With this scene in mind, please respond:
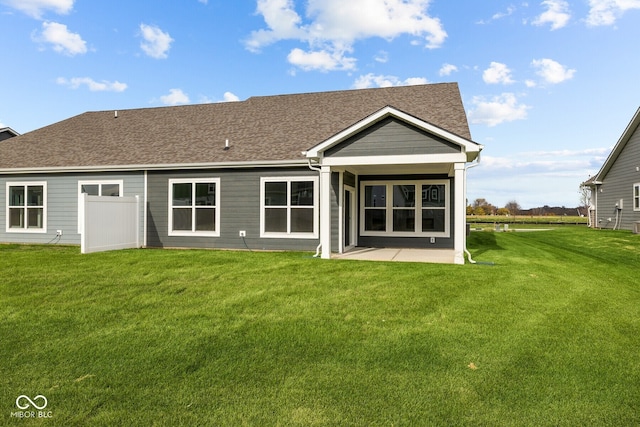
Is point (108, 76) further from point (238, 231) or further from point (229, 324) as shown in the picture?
point (229, 324)

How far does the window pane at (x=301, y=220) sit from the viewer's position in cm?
1209

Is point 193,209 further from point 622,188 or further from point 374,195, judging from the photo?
point 622,188

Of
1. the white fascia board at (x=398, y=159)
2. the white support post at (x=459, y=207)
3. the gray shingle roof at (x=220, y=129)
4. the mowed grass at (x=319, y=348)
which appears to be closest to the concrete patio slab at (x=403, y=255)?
the white support post at (x=459, y=207)

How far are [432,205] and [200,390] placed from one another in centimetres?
1106

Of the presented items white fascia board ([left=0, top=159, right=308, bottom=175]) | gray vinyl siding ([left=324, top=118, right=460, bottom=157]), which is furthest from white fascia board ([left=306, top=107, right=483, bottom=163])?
white fascia board ([left=0, top=159, right=308, bottom=175])

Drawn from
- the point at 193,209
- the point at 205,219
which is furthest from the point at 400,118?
the point at 193,209

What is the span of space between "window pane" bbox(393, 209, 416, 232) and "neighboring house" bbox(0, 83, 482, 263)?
3cm

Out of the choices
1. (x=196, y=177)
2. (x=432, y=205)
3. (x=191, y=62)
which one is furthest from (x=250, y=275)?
(x=191, y=62)

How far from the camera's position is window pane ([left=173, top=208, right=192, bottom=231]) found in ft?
42.6

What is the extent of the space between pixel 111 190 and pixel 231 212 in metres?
4.70

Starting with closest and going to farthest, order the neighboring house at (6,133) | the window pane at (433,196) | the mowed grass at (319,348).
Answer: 1. the mowed grass at (319,348)
2. the window pane at (433,196)
3. the neighboring house at (6,133)

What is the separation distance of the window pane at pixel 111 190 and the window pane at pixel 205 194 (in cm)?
311

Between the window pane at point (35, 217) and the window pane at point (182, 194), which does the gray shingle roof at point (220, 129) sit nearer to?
the window pane at point (182, 194)

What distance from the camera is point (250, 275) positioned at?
785cm
